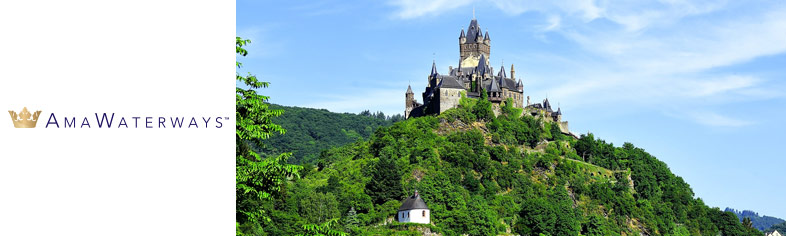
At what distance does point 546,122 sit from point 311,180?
39808mm

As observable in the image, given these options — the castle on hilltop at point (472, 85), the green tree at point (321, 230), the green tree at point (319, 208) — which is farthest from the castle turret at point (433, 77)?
the green tree at point (321, 230)

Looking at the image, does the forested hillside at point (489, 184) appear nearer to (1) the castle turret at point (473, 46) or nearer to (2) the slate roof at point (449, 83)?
(2) the slate roof at point (449, 83)

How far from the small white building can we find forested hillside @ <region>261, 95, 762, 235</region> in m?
1.14

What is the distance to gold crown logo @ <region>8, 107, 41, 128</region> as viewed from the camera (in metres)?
13.2

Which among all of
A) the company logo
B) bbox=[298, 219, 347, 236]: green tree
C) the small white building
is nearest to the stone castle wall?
the small white building

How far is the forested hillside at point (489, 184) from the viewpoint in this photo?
343ft

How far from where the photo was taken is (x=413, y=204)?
101938mm

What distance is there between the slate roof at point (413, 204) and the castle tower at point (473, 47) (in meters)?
47.1

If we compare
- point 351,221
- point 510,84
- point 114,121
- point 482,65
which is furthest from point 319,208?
point 114,121

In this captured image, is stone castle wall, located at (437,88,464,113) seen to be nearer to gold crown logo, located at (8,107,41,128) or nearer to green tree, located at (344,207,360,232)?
green tree, located at (344,207,360,232)

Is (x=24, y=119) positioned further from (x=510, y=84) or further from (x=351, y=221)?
(x=510, y=84)

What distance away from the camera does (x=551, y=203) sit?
124125 mm

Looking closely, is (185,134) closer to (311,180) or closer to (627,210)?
(311,180)

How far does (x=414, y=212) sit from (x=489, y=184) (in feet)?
78.6
